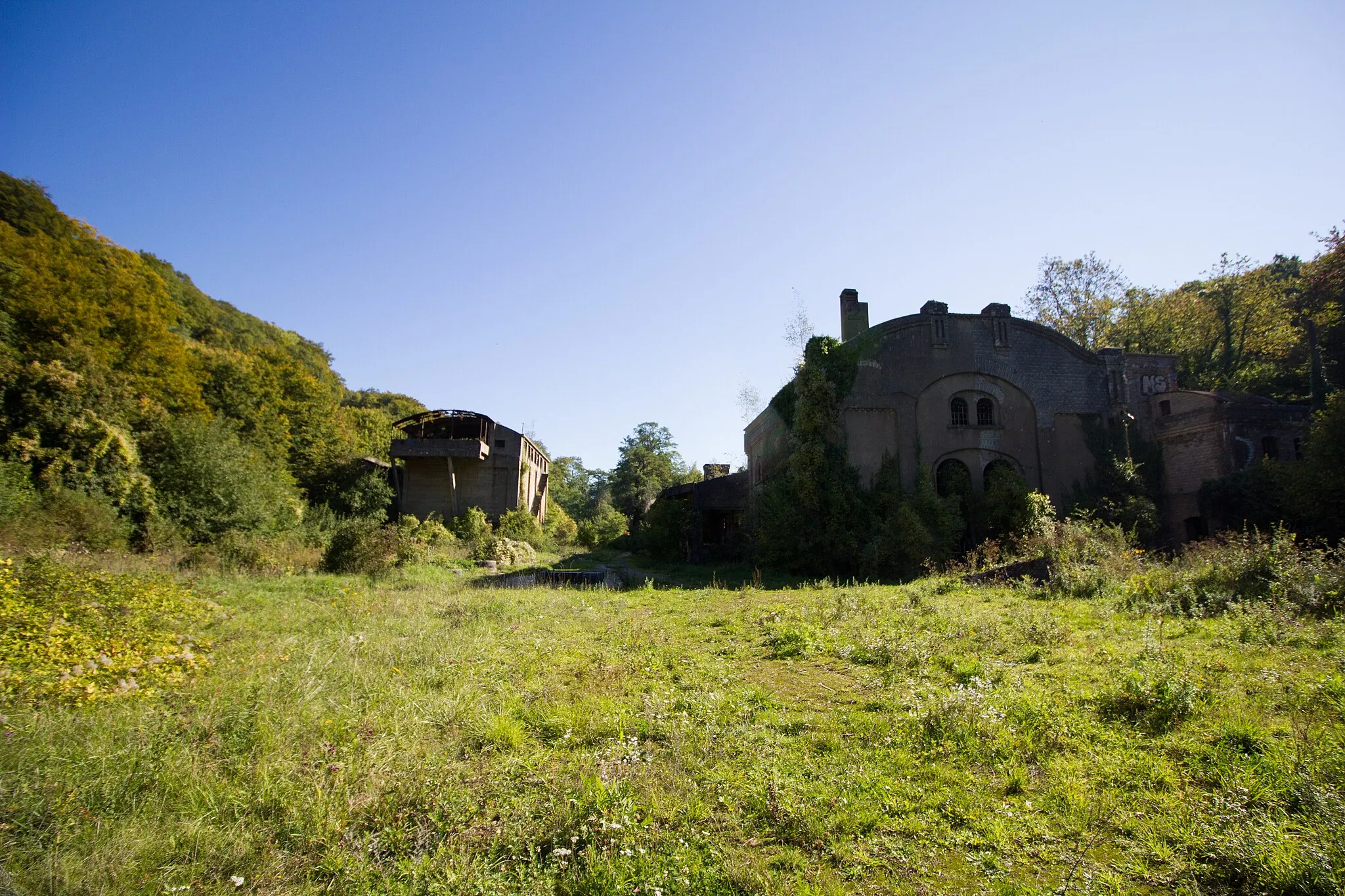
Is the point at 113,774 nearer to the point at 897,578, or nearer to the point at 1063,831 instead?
the point at 1063,831

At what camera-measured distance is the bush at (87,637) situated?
5305 millimetres

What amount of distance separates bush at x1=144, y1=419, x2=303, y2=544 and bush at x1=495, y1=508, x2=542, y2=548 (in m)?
10.5

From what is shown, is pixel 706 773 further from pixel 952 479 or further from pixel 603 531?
pixel 603 531

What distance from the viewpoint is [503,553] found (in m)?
24.5

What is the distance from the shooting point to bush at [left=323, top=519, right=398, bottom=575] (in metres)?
17.7

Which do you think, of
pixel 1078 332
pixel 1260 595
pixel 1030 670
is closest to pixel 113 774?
pixel 1030 670

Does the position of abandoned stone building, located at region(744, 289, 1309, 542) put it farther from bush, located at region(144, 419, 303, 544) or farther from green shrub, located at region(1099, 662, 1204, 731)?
bush, located at region(144, 419, 303, 544)

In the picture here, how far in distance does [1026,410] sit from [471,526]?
24.8 metres

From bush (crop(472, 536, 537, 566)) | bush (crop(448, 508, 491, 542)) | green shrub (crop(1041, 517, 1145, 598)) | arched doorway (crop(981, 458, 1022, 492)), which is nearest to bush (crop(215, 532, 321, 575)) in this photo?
bush (crop(472, 536, 537, 566))

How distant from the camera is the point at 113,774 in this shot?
3.85 metres

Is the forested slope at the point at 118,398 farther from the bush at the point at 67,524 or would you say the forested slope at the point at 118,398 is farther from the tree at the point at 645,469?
the tree at the point at 645,469

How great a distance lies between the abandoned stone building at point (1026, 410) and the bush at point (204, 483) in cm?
1895

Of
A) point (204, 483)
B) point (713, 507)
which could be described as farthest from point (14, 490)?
point (713, 507)

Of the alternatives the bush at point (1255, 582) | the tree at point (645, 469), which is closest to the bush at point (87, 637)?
the bush at point (1255, 582)
